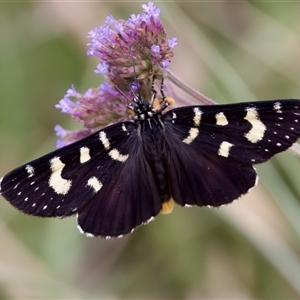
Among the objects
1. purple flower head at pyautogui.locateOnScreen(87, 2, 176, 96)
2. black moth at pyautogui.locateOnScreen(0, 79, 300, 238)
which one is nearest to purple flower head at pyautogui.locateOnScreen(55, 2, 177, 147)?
purple flower head at pyautogui.locateOnScreen(87, 2, 176, 96)

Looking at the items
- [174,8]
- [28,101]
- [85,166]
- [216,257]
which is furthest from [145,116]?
[28,101]

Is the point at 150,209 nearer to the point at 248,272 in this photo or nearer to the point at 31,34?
the point at 248,272

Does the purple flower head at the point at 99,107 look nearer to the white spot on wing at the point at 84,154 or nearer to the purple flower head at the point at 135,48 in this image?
the purple flower head at the point at 135,48

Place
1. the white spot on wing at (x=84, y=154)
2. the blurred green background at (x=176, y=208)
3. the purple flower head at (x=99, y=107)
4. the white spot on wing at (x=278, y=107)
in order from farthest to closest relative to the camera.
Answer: the blurred green background at (x=176, y=208)
the purple flower head at (x=99, y=107)
the white spot on wing at (x=84, y=154)
the white spot on wing at (x=278, y=107)

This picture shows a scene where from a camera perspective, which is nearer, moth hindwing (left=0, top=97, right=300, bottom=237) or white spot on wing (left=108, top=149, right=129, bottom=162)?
moth hindwing (left=0, top=97, right=300, bottom=237)

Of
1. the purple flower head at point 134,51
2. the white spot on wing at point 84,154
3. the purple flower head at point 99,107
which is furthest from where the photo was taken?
the purple flower head at point 99,107

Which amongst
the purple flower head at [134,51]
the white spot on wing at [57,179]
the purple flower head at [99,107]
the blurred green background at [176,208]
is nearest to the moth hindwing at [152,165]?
the white spot on wing at [57,179]

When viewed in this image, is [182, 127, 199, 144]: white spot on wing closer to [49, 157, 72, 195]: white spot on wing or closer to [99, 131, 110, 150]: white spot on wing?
[99, 131, 110, 150]: white spot on wing

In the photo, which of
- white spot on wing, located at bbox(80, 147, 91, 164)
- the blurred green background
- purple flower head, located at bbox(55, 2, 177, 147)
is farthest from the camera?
the blurred green background

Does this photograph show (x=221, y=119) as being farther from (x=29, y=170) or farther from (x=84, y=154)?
(x=29, y=170)
